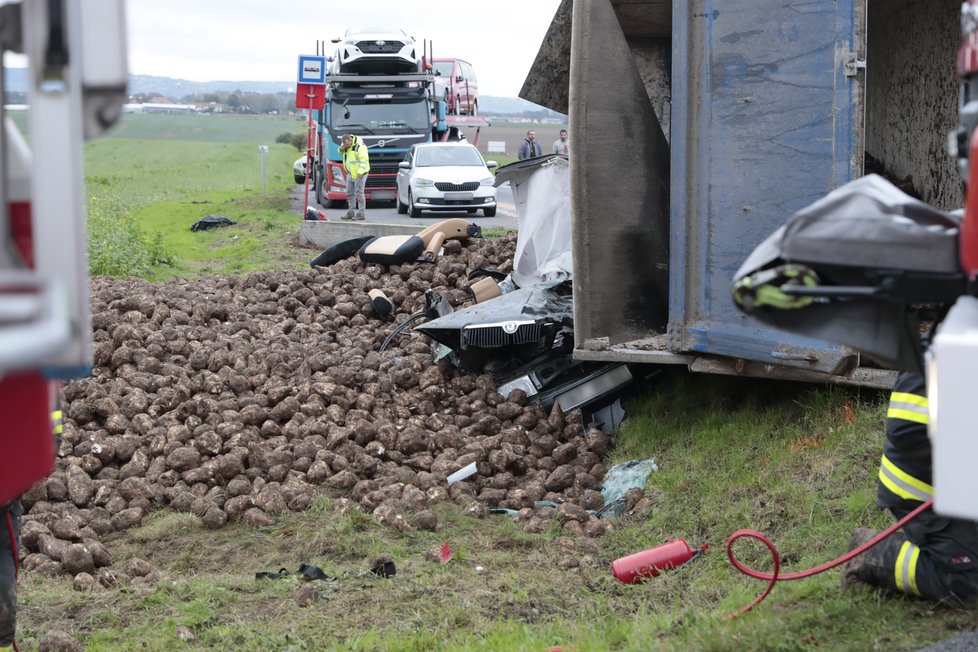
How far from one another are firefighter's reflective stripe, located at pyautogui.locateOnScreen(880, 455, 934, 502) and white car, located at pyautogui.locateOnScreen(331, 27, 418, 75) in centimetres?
1842

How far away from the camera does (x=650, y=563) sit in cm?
471

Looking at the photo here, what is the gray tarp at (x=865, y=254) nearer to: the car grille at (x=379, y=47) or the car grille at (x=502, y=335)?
the car grille at (x=502, y=335)

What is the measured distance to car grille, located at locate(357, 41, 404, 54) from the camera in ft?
69.8

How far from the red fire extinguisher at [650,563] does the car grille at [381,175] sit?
18668mm

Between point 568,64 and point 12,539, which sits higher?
point 568,64

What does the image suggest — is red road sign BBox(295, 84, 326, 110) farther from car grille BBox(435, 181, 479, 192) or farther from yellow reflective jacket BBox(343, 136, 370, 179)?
car grille BBox(435, 181, 479, 192)

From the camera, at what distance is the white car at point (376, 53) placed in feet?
69.6

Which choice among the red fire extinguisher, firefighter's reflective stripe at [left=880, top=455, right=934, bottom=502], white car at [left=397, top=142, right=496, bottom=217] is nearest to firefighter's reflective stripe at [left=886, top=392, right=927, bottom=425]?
firefighter's reflective stripe at [left=880, top=455, right=934, bottom=502]

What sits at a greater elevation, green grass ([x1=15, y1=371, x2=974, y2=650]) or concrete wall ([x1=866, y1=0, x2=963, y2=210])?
concrete wall ([x1=866, y1=0, x2=963, y2=210])

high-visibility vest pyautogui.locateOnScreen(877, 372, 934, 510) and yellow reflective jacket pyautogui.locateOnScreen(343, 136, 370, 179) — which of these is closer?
high-visibility vest pyautogui.locateOnScreen(877, 372, 934, 510)

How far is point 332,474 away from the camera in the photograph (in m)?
6.30

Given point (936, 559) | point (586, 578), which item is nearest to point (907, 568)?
point (936, 559)

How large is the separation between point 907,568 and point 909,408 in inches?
22.5

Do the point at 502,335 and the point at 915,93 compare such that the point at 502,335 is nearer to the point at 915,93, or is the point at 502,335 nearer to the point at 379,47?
the point at 915,93
